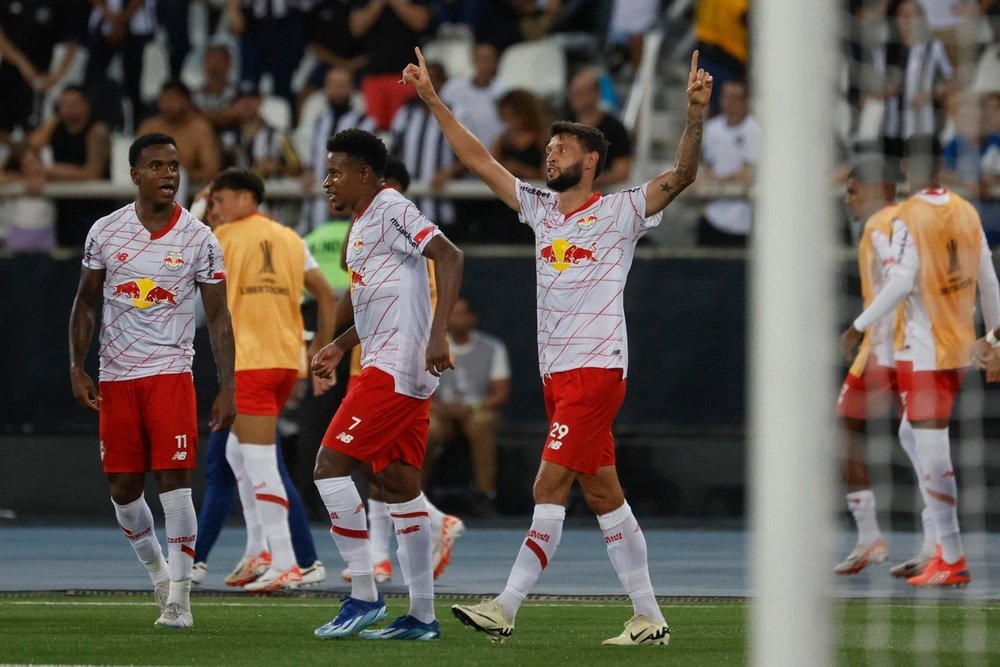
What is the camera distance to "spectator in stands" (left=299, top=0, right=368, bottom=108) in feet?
61.4

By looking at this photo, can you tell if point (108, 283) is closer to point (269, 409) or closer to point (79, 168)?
point (269, 409)

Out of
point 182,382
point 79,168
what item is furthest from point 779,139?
point 79,168

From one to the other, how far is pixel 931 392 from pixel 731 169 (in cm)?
528

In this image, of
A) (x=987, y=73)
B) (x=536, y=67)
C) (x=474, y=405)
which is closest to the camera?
(x=987, y=73)

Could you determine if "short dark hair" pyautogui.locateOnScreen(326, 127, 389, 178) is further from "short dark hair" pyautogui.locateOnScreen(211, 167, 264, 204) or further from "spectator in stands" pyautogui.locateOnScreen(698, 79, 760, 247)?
"spectator in stands" pyautogui.locateOnScreen(698, 79, 760, 247)

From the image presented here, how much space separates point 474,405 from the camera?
15.8m

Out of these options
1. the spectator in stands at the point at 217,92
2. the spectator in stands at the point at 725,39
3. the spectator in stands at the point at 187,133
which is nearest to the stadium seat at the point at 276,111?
the spectator in stands at the point at 217,92

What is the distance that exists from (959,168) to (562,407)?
6.67m

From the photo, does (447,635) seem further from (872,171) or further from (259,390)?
(872,171)

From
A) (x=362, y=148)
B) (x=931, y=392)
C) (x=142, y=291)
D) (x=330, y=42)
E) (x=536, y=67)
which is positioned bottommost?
(x=931, y=392)

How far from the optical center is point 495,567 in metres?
12.3

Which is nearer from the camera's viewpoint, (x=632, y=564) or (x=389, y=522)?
(x=632, y=564)

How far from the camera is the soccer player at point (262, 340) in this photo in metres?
10.9

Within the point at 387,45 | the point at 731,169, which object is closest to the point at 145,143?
the point at 731,169
